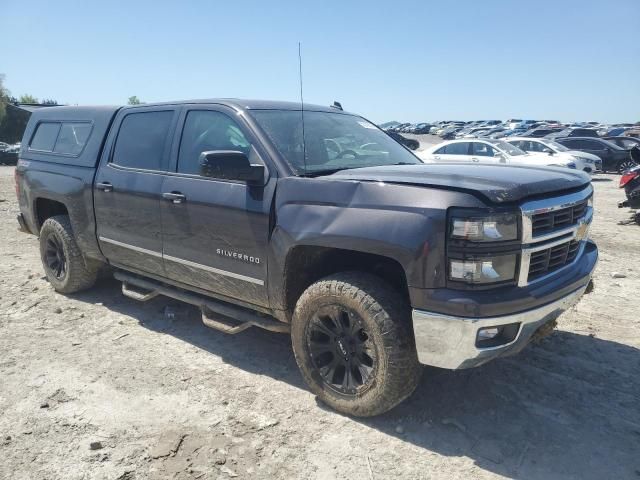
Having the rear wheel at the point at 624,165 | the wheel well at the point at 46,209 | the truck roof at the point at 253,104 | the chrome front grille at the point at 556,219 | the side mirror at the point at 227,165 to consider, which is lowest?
the rear wheel at the point at 624,165

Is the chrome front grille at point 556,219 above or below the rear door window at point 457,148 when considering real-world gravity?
above

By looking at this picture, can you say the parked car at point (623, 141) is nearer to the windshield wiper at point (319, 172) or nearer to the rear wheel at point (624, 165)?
the rear wheel at point (624, 165)

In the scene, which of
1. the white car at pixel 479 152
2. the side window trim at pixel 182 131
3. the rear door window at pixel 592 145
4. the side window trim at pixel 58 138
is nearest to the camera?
the side window trim at pixel 182 131

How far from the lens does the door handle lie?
12.1 feet

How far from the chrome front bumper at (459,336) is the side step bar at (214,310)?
1128 millimetres

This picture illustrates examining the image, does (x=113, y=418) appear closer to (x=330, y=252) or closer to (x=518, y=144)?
(x=330, y=252)

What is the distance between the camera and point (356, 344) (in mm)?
2957

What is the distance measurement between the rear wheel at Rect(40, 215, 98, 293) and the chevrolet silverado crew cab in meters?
0.41

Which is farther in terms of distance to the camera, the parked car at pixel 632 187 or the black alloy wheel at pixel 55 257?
the parked car at pixel 632 187

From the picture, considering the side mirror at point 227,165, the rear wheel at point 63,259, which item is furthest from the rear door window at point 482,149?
the side mirror at point 227,165

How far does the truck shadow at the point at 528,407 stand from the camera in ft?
8.59

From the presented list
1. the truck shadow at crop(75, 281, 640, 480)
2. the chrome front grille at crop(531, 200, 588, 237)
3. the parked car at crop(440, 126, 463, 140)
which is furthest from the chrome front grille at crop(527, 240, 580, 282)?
the parked car at crop(440, 126, 463, 140)

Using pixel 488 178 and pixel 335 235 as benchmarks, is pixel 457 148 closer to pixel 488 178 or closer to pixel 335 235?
pixel 488 178

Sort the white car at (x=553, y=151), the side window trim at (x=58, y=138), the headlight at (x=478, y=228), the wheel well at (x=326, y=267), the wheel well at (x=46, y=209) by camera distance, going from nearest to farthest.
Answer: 1. the headlight at (x=478, y=228)
2. the wheel well at (x=326, y=267)
3. the side window trim at (x=58, y=138)
4. the wheel well at (x=46, y=209)
5. the white car at (x=553, y=151)
